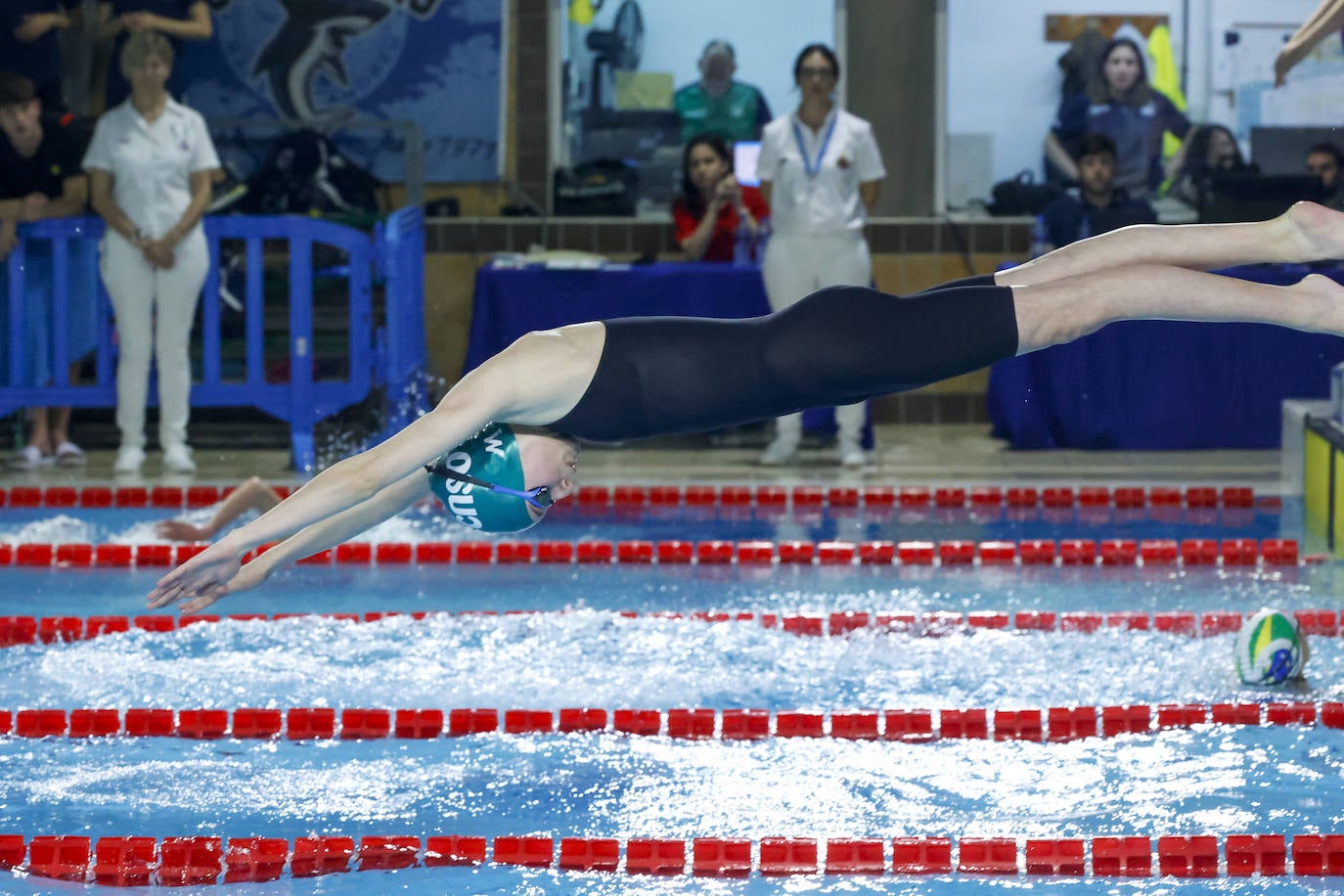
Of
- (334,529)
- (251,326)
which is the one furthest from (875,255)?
(334,529)

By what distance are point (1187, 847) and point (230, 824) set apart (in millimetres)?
2035

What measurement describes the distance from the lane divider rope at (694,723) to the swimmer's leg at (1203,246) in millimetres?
1208

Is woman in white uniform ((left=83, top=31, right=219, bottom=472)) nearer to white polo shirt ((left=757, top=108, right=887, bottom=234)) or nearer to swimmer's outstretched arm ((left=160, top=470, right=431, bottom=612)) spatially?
white polo shirt ((left=757, top=108, right=887, bottom=234))

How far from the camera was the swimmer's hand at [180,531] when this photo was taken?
7027 millimetres

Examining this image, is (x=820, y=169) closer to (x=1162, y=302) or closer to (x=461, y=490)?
(x=1162, y=302)

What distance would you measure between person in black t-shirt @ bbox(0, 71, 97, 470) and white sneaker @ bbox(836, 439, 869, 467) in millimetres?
3608

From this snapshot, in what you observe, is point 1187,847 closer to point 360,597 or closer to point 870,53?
point 360,597

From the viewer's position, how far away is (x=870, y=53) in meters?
11.2

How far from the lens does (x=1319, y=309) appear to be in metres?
3.91

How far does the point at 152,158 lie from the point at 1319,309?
5861 millimetres

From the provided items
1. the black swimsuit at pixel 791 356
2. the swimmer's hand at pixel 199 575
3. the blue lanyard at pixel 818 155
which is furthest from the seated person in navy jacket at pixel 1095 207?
the swimmer's hand at pixel 199 575

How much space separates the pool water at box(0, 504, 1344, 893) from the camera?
13.3 ft

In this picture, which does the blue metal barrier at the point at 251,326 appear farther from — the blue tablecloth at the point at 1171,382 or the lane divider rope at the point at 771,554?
the blue tablecloth at the point at 1171,382

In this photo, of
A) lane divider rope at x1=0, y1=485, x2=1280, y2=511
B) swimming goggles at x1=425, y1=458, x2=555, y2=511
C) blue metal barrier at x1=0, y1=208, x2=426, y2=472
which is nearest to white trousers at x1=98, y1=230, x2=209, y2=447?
blue metal barrier at x1=0, y1=208, x2=426, y2=472
